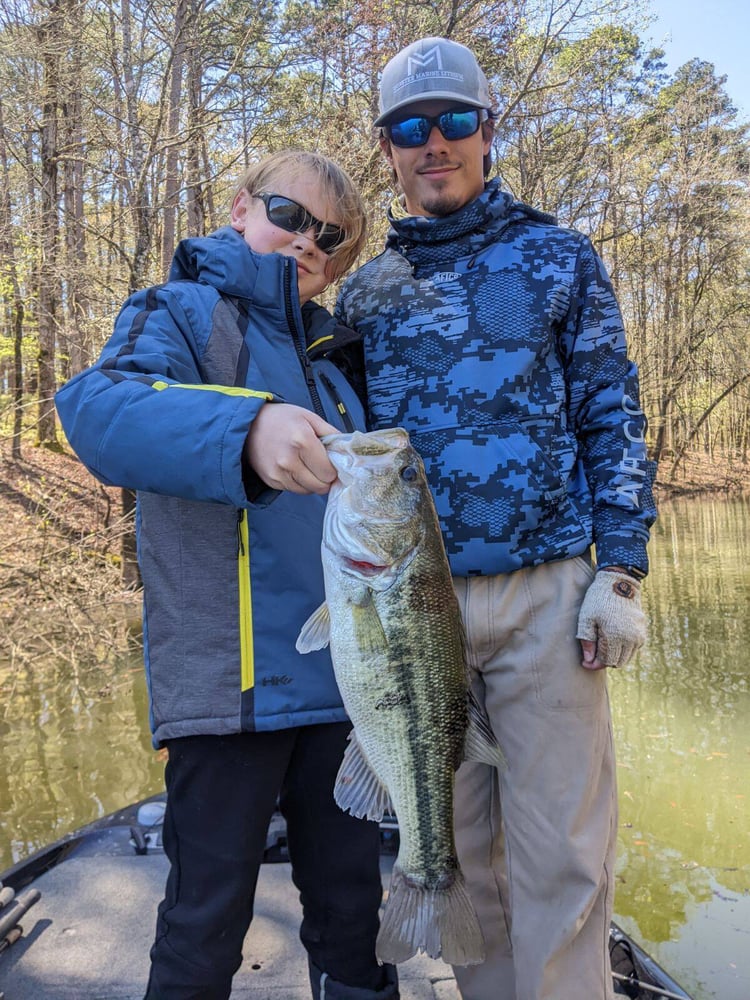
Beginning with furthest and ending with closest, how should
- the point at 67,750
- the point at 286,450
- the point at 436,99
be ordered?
the point at 67,750 < the point at 436,99 < the point at 286,450

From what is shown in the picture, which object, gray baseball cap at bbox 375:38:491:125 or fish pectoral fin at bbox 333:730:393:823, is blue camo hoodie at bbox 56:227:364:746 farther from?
gray baseball cap at bbox 375:38:491:125

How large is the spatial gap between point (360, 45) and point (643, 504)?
1069 centimetres

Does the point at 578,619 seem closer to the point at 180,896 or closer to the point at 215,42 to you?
the point at 180,896

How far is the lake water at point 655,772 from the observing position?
430 cm

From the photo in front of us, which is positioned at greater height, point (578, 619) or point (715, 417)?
point (715, 417)

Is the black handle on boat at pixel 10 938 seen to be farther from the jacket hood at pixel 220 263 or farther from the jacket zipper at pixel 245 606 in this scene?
the jacket hood at pixel 220 263

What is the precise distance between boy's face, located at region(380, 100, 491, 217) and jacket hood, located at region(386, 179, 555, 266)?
4 cm

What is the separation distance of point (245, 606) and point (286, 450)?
1.71ft

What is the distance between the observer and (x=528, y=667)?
2316 millimetres

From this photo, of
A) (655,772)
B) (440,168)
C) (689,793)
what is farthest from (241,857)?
(655,772)

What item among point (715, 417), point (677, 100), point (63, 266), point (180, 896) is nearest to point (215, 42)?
point (63, 266)

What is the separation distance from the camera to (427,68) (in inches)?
99.1

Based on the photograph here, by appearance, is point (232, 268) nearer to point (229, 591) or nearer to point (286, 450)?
point (286, 450)

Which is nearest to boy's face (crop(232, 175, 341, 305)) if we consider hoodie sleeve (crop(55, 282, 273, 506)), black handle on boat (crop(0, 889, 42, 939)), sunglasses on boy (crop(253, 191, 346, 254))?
sunglasses on boy (crop(253, 191, 346, 254))
